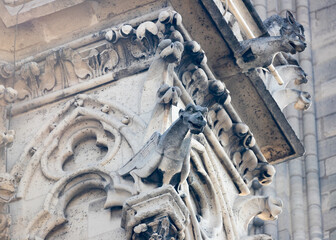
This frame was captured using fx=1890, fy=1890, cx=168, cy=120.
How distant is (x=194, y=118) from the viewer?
47.8ft

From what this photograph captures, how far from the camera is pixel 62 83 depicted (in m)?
16.5

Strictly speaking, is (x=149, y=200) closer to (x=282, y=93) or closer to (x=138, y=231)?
(x=138, y=231)

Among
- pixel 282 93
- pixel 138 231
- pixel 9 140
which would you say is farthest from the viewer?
pixel 282 93

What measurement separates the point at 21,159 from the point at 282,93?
3.19 metres

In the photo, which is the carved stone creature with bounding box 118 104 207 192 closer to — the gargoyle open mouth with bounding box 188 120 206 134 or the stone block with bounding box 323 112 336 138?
the gargoyle open mouth with bounding box 188 120 206 134

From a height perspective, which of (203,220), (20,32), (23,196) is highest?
(20,32)

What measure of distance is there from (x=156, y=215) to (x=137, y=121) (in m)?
1.23

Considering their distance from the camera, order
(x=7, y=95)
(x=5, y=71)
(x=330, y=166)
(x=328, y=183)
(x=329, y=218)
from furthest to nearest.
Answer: (x=330, y=166) → (x=328, y=183) → (x=329, y=218) → (x=5, y=71) → (x=7, y=95)

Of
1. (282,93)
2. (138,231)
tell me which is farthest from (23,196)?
(282,93)

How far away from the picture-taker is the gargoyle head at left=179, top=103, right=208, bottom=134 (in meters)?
14.5

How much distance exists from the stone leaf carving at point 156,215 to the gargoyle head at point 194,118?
1.82 feet

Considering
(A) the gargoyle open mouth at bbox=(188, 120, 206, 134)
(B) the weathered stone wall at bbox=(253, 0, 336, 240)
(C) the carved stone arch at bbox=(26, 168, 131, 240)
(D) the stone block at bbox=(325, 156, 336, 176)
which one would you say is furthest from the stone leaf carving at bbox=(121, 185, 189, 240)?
(D) the stone block at bbox=(325, 156, 336, 176)

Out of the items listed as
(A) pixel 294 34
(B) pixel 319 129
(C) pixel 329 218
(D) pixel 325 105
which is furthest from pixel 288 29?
(D) pixel 325 105

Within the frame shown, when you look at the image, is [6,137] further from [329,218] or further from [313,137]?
[313,137]
